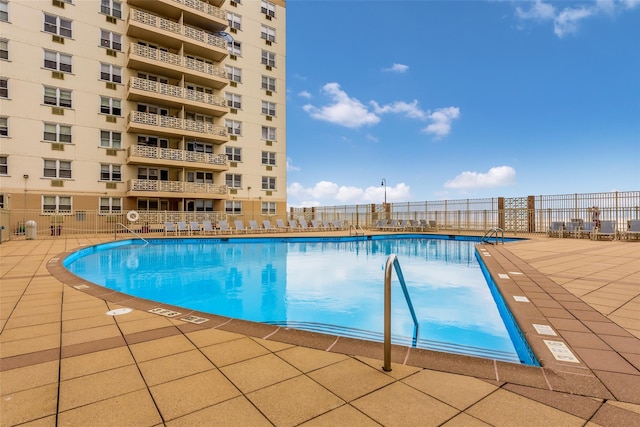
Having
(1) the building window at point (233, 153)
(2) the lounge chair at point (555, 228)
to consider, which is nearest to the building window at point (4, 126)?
(1) the building window at point (233, 153)

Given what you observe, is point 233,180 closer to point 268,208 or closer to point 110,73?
point 268,208

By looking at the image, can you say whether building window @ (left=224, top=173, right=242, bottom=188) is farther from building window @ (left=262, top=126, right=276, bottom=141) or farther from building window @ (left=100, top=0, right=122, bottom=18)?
building window @ (left=100, top=0, right=122, bottom=18)

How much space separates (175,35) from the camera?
22.7 meters

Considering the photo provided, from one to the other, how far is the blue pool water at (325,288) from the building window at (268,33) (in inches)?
877

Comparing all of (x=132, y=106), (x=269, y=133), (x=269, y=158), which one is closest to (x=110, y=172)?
(x=132, y=106)

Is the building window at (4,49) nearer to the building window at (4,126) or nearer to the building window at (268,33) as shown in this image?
the building window at (4,126)

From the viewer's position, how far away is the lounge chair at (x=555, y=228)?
18.4m

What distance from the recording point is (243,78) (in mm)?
27625

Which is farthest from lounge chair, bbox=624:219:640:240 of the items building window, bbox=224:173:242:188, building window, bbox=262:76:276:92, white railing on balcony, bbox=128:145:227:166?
building window, bbox=262:76:276:92

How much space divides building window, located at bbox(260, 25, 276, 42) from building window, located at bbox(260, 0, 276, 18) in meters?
1.26

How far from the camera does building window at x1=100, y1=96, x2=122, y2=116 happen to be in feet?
71.1

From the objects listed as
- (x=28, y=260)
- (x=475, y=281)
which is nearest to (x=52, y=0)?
(x=28, y=260)

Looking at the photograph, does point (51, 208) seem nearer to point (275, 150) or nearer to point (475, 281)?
point (275, 150)

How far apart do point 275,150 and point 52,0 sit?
57.1 ft
